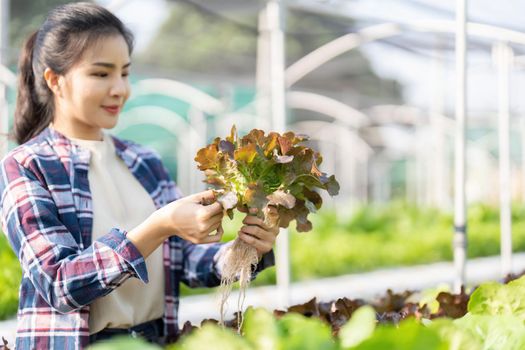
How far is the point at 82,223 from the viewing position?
6.14 feet

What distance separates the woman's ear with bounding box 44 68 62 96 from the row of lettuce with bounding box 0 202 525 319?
10.7 ft

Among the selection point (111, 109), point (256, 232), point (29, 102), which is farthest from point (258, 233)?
point (29, 102)

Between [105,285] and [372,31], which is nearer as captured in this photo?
[105,285]

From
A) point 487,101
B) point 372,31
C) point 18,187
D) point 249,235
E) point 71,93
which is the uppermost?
point 487,101

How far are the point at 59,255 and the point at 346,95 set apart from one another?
47.8ft

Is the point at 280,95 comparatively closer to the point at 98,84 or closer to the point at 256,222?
the point at 98,84

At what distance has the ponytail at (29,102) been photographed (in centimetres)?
209

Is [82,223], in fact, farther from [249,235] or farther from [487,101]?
[487,101]

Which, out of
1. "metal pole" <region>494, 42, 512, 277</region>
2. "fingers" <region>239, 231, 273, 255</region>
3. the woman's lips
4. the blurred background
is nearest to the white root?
"fingers" <region>239, 231, 273, 255</region>

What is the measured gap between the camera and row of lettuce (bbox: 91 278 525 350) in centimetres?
98

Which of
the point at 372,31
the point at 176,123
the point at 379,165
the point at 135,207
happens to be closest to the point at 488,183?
the point at 379,165

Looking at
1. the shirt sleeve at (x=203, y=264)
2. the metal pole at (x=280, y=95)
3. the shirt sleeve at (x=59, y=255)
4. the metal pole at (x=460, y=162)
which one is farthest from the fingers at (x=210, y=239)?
the metal pole at (x=280, y=95)

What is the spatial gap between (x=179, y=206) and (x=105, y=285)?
23 cm

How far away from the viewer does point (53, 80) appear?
2004mm
